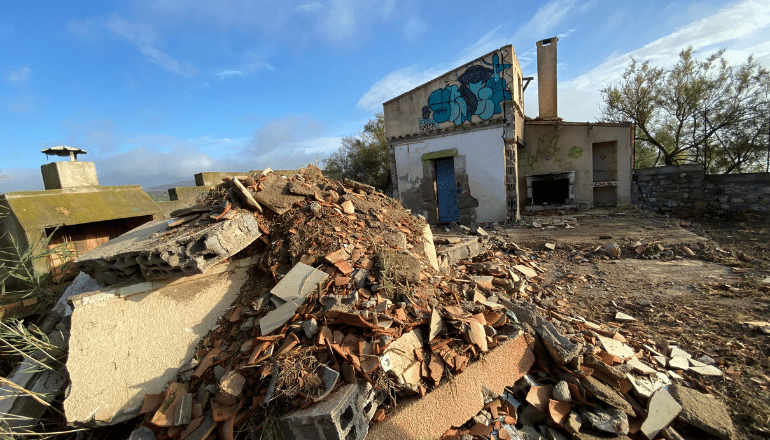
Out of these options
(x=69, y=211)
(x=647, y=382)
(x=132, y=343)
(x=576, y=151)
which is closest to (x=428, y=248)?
(x=647, y=382)

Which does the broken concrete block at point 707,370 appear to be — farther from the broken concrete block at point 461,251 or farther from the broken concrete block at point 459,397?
the broken concrete block at point 461,251

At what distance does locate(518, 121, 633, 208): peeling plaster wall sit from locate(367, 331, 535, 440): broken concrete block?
10.6 m

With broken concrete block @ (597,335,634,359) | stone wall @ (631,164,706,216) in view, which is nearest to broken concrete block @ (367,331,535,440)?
broken concrete block @ (597,335,634,359)

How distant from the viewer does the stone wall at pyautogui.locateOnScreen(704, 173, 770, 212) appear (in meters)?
8.99

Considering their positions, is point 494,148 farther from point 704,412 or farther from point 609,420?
point 609,420

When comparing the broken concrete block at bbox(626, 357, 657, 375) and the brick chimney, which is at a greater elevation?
the brick chimney

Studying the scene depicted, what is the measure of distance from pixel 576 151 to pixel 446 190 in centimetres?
495

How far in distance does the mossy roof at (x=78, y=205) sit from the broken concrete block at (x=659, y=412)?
7.91 metres

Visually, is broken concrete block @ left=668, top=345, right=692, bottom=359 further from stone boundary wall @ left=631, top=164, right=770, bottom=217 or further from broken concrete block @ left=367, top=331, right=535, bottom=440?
stone boundary wall @ left=631, top=164, right=770, bottom=217

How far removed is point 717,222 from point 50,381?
14.5 metres

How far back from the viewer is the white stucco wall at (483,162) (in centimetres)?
1038

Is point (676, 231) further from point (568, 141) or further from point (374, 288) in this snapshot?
point (374, 288)

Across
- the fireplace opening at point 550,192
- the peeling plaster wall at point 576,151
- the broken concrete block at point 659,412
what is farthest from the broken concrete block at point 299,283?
the fireplace opening at point 550,192

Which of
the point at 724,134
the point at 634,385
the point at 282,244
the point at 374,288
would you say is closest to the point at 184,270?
the point at 282,244
